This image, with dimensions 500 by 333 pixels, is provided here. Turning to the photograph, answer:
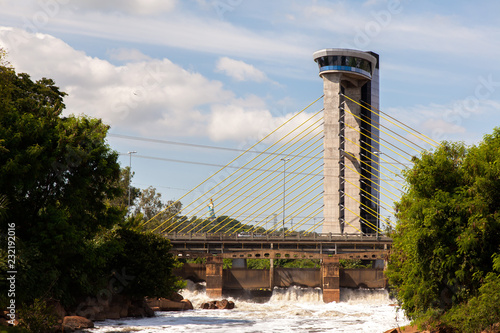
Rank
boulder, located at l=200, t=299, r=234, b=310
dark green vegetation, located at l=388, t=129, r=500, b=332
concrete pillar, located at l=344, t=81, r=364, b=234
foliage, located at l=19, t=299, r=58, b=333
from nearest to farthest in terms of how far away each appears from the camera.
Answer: dark green vegetation, located at l=388, t=129, r=500, b=332, foliage, located at l=19, t=299, r=58, b=333, boulder, located at l=200, t=299, r=234, b=310, concrete pillar, located at l=344, t=81, r=364, b=234

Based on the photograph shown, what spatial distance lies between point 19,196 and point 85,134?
5883 mm

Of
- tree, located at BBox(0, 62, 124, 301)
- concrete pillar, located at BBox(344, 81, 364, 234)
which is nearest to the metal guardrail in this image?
concrete pillar, located at BBox(344, 81, 364, 234)

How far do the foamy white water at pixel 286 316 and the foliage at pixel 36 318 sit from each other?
7.85m

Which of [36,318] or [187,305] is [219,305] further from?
[36,318]

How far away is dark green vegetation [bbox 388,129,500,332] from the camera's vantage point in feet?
89.1

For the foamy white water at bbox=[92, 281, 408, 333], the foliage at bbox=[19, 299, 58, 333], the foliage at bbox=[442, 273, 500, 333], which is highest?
the foliage at bbox=[442, 273, 500, 333]

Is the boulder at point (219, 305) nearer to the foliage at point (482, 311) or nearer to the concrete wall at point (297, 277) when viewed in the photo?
the concrete wall at point (297, 277)

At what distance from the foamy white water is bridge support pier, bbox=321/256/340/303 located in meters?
1.00

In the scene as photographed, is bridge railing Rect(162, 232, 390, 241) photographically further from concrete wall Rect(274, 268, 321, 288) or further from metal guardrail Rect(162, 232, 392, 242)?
concrete wall Rect(274, 268, 321, 288)

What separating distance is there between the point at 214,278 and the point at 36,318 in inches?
1565

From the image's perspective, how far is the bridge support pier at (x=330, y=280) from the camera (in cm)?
6981

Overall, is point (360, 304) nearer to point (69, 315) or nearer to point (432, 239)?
point (69, 315)

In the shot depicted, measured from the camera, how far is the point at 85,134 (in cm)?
3875

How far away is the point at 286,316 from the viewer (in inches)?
2244
